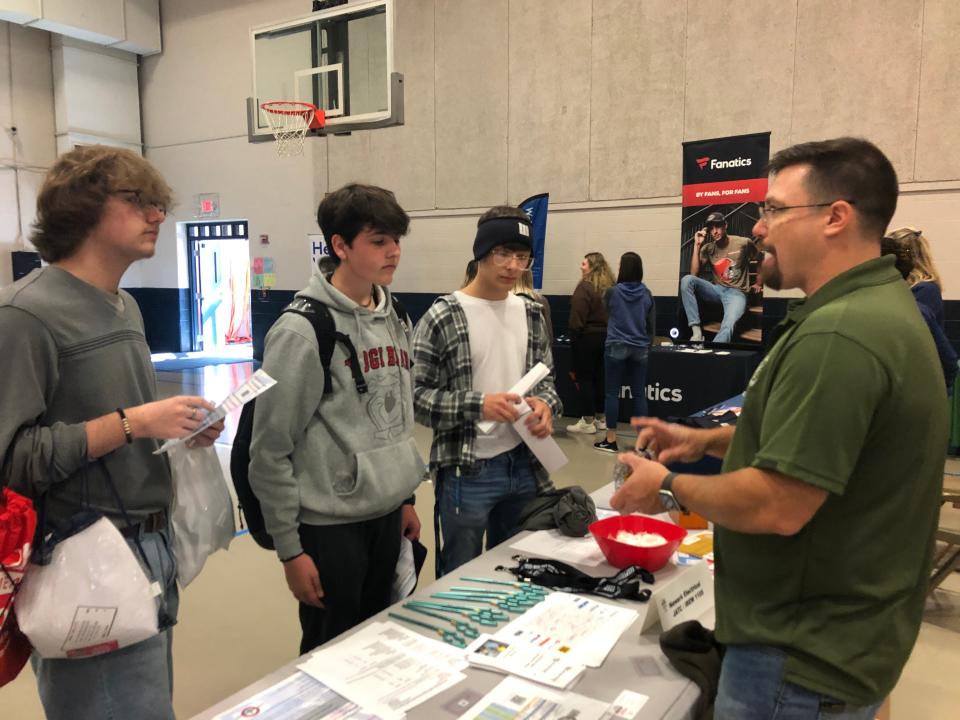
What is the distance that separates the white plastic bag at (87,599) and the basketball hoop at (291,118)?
571cm

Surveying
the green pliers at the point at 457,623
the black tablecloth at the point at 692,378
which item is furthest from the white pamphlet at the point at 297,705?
the black tablecloth at the point at 692,378

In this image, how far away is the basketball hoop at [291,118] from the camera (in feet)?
20.8

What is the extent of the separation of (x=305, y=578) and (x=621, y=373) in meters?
4.84

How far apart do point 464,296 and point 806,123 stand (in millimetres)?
5513

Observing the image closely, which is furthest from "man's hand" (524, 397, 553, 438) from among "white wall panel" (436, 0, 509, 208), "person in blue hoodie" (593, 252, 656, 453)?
"white wall panel" (436, 0, 509, 208)

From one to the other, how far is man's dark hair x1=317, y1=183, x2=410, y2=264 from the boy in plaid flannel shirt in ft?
1.49

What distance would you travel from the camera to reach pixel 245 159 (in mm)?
10430

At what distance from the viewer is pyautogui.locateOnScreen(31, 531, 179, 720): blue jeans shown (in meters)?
1.23

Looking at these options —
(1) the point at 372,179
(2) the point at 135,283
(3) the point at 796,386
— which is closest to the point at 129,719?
(3) the point at 796,386

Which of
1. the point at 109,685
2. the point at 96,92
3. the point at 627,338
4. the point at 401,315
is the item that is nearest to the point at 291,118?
the point at 627,338

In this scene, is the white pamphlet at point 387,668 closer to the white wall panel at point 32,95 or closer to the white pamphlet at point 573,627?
the white pamphlet at point 573,627

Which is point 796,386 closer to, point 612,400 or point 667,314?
point 612,400

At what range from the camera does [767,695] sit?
1094 millimetres

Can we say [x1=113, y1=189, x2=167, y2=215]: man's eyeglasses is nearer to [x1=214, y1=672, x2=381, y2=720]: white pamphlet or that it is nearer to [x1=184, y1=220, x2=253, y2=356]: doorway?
[x1=214, y1=672, x2=381, y2=720]: white pamphlet
